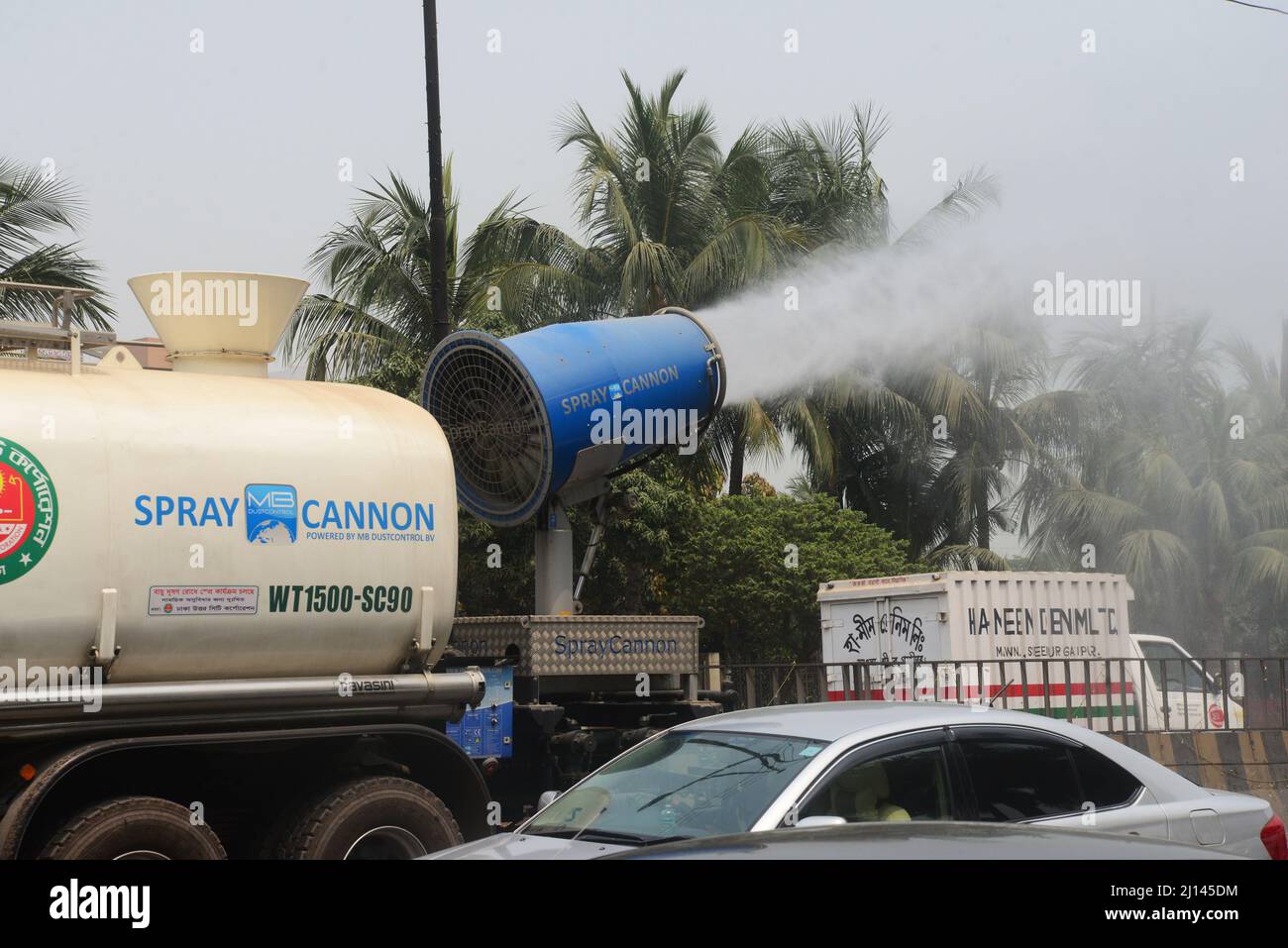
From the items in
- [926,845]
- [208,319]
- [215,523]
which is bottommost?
[926,845]

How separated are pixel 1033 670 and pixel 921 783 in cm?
1009

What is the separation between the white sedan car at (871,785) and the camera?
533cm

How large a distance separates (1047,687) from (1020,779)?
937 cm

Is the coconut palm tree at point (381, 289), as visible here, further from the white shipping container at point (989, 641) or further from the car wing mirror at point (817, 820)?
the car wing mirror at point (817, 820)

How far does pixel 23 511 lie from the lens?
20.9ft

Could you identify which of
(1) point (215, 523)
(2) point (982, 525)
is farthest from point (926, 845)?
(2) point (982, 525)

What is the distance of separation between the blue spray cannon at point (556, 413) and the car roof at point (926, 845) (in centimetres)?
661

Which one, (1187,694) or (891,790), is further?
(1187,694)

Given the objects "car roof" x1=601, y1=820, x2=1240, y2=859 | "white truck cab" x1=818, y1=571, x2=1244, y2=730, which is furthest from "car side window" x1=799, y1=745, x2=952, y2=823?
"white truck cab" x1=818, y1=571, x2=1244, y2=730

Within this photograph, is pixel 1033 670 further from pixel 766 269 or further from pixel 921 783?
pixel 766 269

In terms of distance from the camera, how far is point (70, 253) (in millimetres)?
19578

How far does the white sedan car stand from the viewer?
5.33 metres

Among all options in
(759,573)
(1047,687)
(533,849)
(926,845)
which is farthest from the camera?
(759,573)

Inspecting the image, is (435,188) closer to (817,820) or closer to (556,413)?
(556,413)
